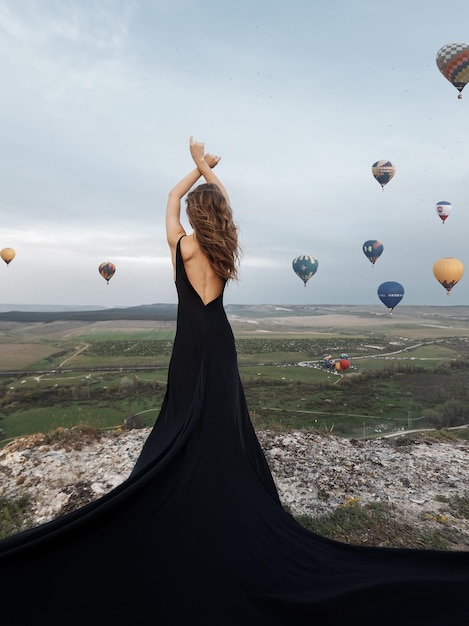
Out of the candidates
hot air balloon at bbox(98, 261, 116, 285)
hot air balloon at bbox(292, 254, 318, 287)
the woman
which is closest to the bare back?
the woman

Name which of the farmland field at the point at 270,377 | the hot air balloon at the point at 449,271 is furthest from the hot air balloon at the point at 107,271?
the hot air balloon at the point at 449,271

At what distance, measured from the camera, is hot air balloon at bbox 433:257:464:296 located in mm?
34656

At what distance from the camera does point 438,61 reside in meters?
31.5

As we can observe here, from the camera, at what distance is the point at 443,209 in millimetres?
42000

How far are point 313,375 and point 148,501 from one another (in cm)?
4663

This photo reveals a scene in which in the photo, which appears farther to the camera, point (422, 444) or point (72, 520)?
point (422, 444)

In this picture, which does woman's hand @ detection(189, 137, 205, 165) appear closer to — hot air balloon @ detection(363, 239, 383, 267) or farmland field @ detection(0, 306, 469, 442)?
farmland field @ detection(0, 306, 469, 442)

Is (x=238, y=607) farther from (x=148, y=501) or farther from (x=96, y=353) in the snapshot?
(x=96, y=353)

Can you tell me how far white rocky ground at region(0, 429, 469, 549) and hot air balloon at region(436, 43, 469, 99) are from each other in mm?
34276

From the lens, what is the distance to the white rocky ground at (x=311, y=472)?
4941mm

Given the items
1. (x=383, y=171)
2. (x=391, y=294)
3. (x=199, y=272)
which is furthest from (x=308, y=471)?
(x=383, y=171)

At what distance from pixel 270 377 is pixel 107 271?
23777 mm

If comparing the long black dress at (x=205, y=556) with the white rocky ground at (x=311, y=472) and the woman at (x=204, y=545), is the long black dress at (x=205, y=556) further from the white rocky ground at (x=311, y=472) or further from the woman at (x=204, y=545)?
the white rocky ground at (x=311, y=472)

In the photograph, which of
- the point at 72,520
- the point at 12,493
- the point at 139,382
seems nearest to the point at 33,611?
the point at 72,520
